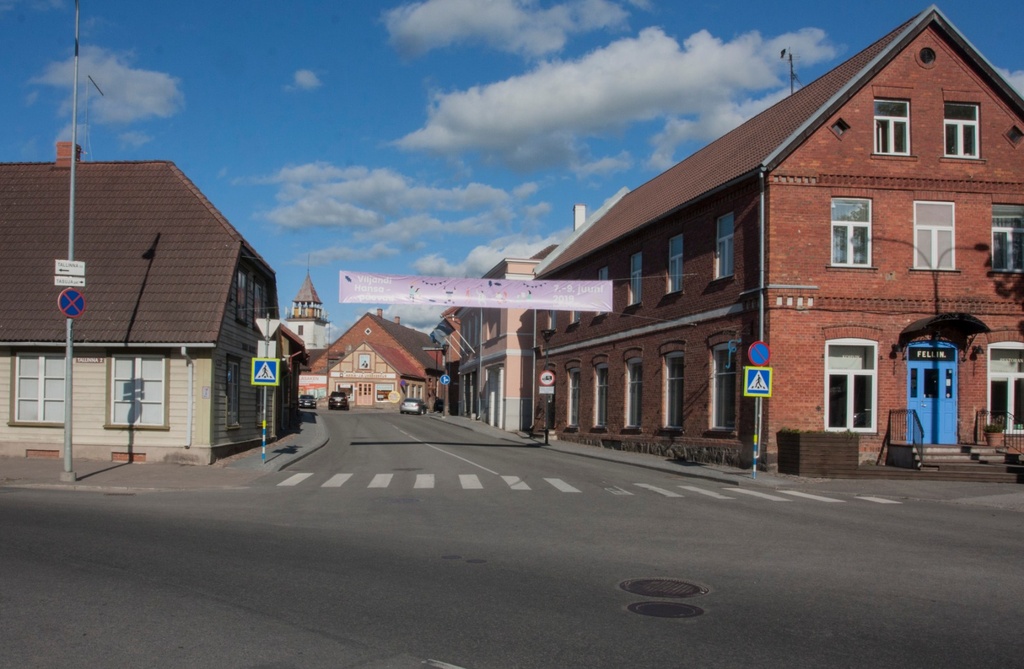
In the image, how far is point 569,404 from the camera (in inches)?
1522

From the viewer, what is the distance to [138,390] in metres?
22.6

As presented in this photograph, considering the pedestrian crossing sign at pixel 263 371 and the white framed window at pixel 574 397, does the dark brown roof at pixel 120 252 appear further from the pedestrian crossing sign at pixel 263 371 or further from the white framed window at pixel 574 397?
the white framed window at pixel 574 397

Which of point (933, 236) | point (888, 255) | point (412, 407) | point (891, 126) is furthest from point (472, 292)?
point (412, 407)

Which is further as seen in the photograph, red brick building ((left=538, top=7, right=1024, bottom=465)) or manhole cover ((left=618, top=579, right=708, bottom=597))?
red brick building ((left=538, top=7, right=1024, bottom=465))

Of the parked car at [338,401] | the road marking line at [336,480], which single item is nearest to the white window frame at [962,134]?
the road marking line at [336,480]

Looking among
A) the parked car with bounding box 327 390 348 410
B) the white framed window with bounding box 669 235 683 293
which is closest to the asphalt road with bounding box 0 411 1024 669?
the white framed window with bounding box 669 235 683 293

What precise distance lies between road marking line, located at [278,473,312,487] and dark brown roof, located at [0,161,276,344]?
438 cm

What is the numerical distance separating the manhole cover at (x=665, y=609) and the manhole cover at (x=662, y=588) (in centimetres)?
34

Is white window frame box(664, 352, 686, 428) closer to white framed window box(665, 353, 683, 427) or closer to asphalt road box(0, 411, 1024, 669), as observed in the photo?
white framed window box(665, 353, 683, 427)

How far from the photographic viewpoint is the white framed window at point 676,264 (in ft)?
91.6

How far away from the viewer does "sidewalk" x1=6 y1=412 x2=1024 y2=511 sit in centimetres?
1741

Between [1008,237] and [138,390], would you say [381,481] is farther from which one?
[1008,237]

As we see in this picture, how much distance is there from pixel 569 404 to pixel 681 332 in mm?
11881

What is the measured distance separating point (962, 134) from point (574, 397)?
19.2 metres
